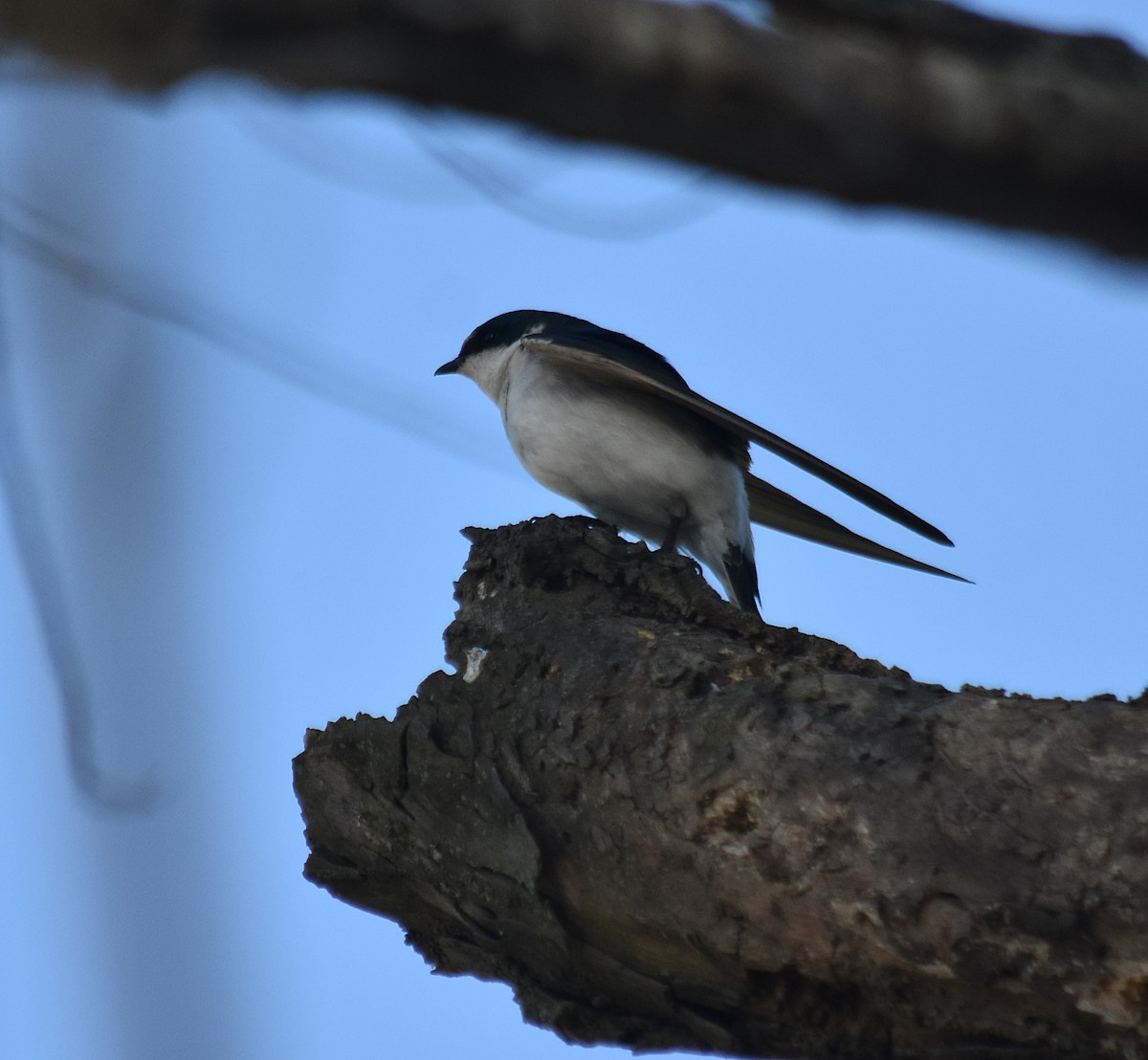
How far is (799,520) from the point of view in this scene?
5613 millimetres

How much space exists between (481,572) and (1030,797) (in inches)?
71.7

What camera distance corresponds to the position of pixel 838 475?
4082mm

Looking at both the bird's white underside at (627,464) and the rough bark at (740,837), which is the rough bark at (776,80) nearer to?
the rough bark at (740,837)

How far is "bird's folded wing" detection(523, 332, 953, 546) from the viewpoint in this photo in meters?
3.90

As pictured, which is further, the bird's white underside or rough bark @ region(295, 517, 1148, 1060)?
the bird's white underside

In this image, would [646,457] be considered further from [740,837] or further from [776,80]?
[776,80]

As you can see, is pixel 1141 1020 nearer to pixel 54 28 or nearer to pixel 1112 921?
pixel 1112 921

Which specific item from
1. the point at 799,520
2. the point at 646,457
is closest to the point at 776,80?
the point at 646,457

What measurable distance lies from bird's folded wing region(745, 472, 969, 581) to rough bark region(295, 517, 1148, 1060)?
1221 millimetres

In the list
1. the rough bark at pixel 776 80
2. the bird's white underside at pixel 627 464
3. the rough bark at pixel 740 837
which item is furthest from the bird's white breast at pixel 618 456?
the rough bark at pixel 776 80

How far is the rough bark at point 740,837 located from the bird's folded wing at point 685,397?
0.41 m

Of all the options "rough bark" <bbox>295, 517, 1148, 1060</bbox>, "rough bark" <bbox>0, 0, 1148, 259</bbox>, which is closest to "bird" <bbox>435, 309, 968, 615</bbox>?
"rough bark" <bbox>295, 517, 1148, 1060</bbox>

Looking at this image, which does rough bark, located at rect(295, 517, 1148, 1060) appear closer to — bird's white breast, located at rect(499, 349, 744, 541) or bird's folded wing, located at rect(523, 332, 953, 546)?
bird's folded wing, located at rect(523, 332, 953, 546)

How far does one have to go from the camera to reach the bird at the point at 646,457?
17.3 feet
